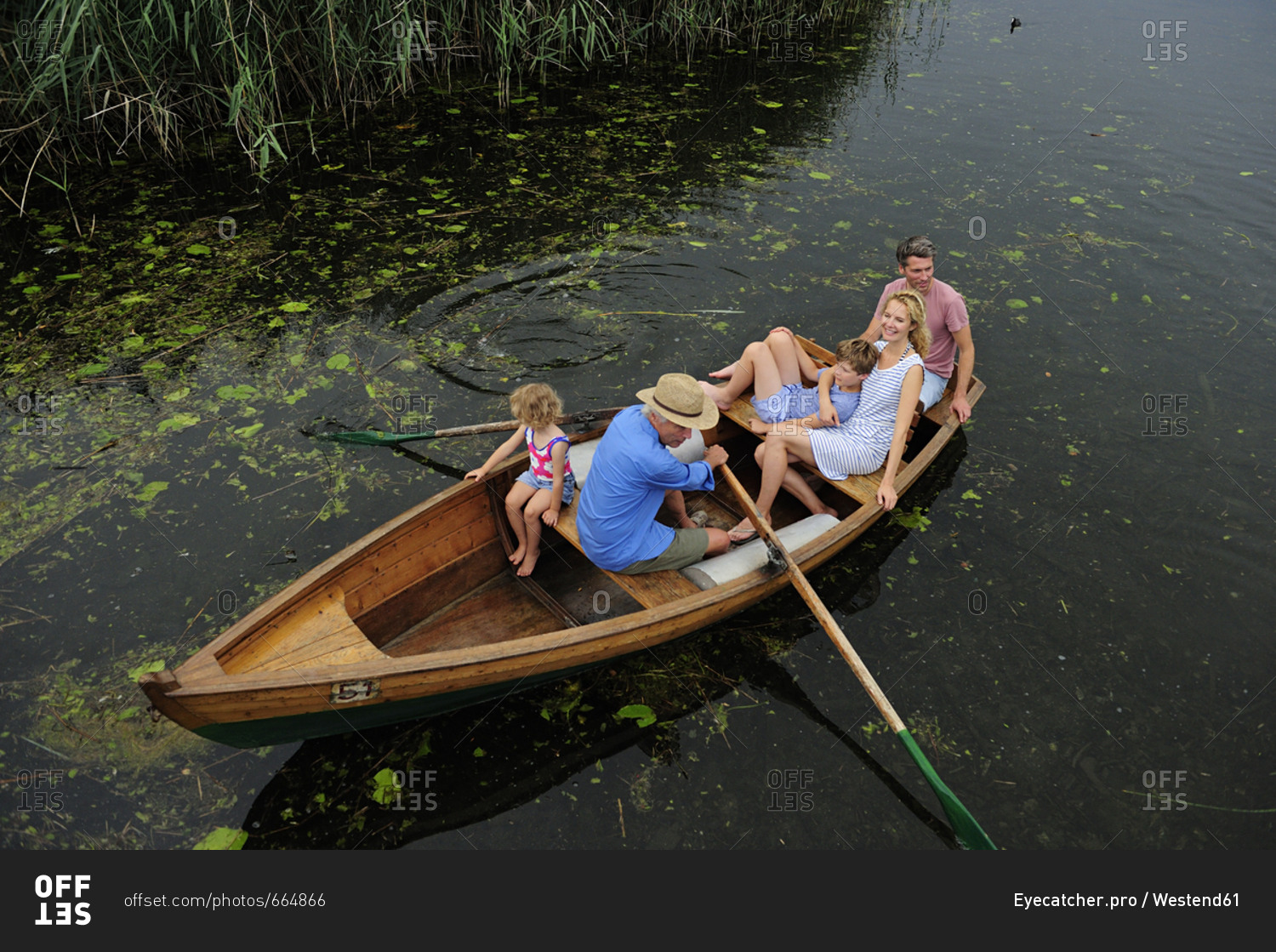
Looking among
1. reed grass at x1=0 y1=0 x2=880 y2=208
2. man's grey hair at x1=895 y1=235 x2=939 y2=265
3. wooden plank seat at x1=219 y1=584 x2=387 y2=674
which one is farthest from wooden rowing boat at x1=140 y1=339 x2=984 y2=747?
reed grass at x1=0 y1=0 x2=880 y2=208

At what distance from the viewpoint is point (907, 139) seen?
11289 mm

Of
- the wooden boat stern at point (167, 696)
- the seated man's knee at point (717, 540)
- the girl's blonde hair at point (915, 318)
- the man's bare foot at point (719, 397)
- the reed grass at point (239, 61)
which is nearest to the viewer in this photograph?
the wooden boat stern at point (167, 696)

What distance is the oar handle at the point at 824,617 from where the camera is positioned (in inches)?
176

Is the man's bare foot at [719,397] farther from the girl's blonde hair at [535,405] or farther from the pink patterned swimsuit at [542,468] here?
the girl's blonde hair at [535,405]

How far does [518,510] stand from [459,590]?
660 mm

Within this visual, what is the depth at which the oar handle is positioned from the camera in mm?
4480

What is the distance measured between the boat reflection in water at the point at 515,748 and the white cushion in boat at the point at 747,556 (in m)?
0.46

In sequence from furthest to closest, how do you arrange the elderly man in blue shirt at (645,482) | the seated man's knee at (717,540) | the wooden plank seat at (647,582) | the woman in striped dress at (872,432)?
the woman in striped dress at (872,432) → the seated man's knee at (717,540) → the wooden plank seat at (647,582) → the elderly man in blue shirt at (645,482)

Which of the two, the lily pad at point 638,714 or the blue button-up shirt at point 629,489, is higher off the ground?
the blue button-up shirt at point 629,489

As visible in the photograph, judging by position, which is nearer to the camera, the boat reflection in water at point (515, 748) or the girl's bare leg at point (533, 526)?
the boat reflection in water at point (515, 748)

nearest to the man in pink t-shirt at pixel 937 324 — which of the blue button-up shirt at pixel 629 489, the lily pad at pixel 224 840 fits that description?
the blue button-up shirt at pixel 629 489

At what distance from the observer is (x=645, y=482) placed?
4586mm

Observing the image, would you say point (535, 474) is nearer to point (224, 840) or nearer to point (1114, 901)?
point (224, 840)

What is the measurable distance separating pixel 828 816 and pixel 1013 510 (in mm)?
3084
